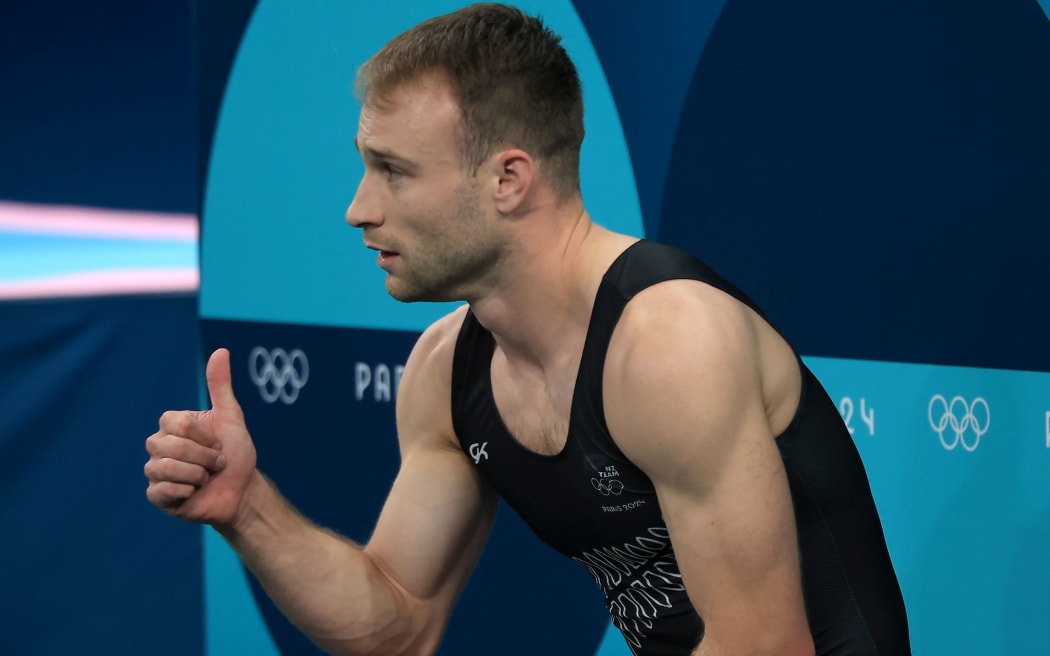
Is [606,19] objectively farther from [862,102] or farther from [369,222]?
[369,222]

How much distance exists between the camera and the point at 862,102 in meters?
2.06

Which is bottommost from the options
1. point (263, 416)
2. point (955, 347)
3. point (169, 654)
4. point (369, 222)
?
point (169, 654)

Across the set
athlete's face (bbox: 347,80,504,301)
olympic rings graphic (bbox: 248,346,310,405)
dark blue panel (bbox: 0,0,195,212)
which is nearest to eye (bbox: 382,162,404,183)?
athlete's face (bbox: 347,80,504,301)

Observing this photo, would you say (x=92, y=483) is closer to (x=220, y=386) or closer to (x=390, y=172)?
(x=220, y=386)

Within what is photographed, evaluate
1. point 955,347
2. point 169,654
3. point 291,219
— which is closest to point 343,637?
point 955,347

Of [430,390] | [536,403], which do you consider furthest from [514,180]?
[430,390]

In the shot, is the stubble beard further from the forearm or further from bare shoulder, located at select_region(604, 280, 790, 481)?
the forearm

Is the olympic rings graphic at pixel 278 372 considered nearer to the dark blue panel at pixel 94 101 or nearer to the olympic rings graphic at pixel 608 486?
the dark blue panel at pixel 94 101

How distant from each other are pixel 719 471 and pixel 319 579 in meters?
0.66

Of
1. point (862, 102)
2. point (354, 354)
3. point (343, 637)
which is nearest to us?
point (343, 637)

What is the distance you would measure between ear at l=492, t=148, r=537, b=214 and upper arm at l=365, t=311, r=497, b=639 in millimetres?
320

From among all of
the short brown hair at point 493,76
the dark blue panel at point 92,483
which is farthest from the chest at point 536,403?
the dark blue panel at point 92,483

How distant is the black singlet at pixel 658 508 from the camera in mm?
1608

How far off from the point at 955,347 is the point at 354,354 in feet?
4.86
